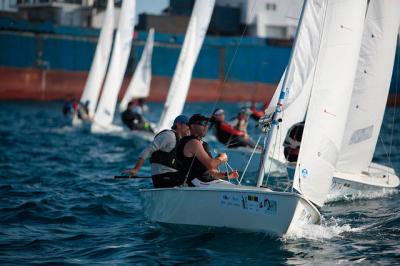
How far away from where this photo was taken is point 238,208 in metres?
7.96

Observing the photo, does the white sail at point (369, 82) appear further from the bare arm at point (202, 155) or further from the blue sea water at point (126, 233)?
the bare arm at point (202, 155)

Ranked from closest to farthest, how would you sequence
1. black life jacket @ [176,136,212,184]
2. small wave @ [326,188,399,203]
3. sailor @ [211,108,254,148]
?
1. black life jacket @ [176,136,212,184]
2. small wave @ [326,188,399,203]
3. sailor @ [211,108,254,148]

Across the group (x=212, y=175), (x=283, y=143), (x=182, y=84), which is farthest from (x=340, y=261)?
(x=182, y=84)

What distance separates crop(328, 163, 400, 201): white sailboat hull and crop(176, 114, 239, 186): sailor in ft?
10.8

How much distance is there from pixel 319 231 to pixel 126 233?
2149 mm

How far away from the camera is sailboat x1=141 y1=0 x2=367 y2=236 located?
312 inches

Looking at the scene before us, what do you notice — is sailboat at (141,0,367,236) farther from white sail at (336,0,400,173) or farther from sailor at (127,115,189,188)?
white sail at (336,0,400,173)

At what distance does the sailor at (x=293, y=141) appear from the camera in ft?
40.2

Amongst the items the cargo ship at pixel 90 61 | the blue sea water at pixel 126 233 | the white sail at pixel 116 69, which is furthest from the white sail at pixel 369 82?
the cargo ship at pixel 90 61

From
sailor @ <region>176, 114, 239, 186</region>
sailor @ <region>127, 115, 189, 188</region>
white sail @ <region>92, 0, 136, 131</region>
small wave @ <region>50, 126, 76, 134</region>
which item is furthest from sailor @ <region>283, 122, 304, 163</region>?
small wave @ <region>50, 126, 76, 134</region>

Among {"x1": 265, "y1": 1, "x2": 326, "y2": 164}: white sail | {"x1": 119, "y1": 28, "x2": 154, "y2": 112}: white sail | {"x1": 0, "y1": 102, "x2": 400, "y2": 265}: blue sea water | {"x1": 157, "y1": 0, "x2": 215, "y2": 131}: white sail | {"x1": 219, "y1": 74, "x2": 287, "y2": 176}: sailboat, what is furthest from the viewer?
{"x1": 119, "y1": 28, "x2": 154, "y2": 112}: white sail

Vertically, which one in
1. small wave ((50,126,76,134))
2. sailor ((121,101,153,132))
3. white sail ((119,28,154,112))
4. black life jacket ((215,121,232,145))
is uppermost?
black life jacket ((215,121,232,145))

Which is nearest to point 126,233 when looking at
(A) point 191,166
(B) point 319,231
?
(A) point 191,166

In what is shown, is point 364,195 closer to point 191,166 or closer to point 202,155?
point 191,166
